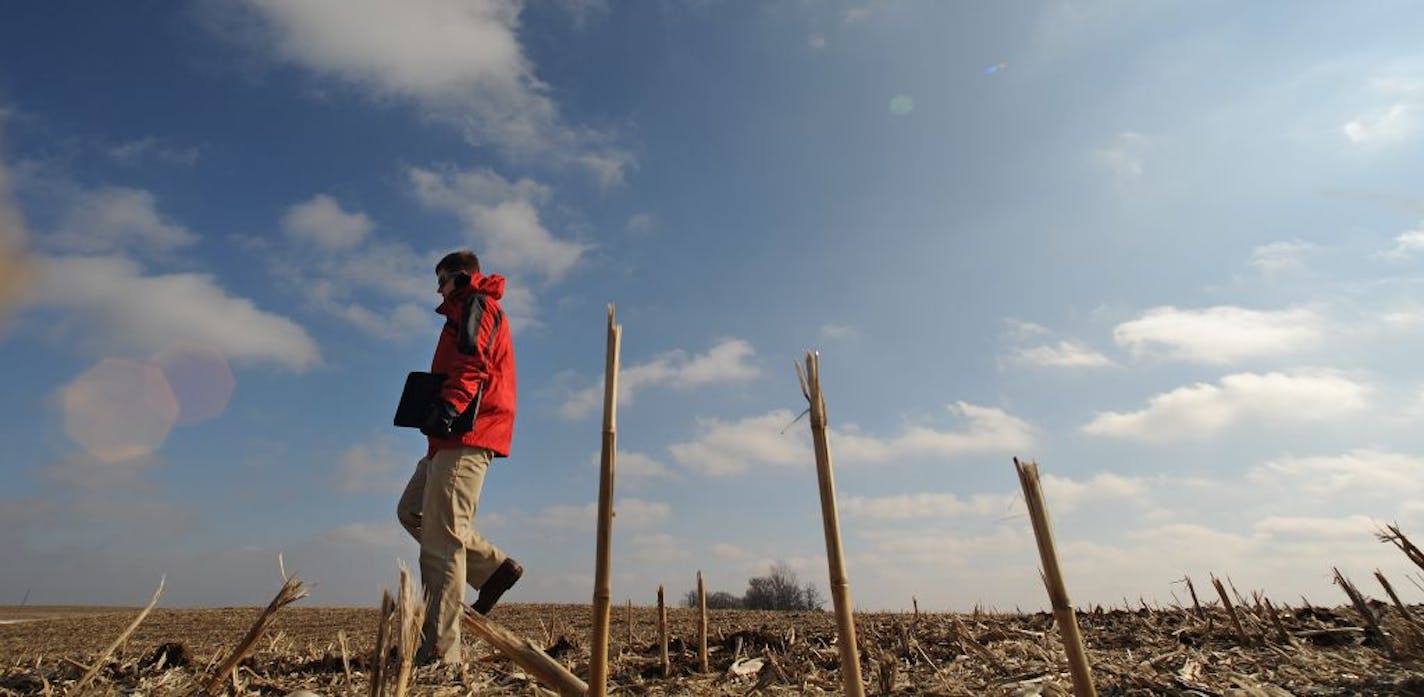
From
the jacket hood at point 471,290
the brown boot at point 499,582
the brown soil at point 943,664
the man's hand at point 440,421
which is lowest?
the brown soil at point 943,664

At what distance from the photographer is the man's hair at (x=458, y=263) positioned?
5.18 metres

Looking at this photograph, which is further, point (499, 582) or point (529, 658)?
point (499, 582)

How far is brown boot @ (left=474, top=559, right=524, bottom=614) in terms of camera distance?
4.94 metres

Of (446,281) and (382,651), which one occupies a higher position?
(446,281)

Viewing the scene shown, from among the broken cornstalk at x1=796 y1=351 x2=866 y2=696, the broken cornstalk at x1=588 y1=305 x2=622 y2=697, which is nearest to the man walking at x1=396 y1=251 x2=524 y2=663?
the broken cornstalk at x1=588 y1=305 x2=622 y2=697

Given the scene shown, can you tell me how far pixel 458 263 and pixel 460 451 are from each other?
4.45 feet

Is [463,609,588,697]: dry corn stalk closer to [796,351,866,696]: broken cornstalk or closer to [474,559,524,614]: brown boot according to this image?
[796,351,866,696]: broken cornstalk

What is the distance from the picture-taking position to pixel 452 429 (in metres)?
4.59

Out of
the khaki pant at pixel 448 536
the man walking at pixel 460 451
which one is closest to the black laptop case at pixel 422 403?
the man walking at pixel 460 451

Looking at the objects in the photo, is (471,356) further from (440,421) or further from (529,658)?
(529,658)

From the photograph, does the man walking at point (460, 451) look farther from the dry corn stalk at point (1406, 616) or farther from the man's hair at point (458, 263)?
the dry corn stalk at point (1406, 616)

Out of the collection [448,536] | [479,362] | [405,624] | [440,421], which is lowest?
[405,624]

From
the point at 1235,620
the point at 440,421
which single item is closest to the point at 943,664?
the point at 1235,620

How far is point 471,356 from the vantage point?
4754 mm
